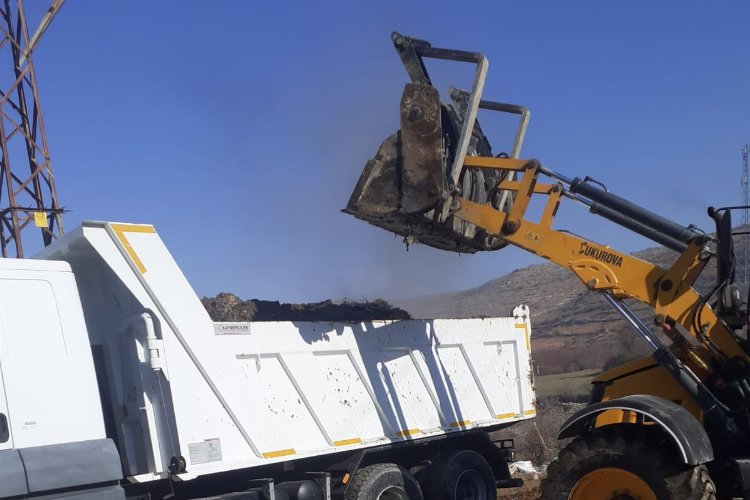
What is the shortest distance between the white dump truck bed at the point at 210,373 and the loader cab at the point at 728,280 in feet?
9.76

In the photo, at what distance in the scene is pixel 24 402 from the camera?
5395 millimetres

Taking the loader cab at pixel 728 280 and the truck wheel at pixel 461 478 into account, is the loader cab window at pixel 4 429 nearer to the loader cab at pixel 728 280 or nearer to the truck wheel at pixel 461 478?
the truck wheel at pixel 461 478

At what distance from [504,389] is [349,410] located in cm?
250

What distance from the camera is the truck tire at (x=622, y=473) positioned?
608 centimetres

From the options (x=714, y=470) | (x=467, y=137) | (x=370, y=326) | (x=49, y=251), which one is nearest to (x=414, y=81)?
(x=467, y=137)

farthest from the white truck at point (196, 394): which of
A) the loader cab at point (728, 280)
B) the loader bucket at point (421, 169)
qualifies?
the loader cab at point (728, 280)

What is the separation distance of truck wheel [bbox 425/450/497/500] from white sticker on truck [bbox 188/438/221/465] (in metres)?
2.76

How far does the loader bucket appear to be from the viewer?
291 inches

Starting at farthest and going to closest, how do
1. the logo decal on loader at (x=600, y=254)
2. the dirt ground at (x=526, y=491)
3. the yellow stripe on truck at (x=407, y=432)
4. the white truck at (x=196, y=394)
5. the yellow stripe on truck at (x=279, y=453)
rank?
the dirt ground at (x=526, y=491), the yellow stripe on truck at (x=407, y=432), the logo decal on loader at (x=600, y=254), the yellow stripe on truck at (x=279, y=453), the white truck at (x=196, y=394)

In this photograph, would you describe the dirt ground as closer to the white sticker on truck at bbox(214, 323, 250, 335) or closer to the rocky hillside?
the rocky hillside

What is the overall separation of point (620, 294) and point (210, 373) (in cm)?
328

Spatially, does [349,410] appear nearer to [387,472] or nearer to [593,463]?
[387,472]

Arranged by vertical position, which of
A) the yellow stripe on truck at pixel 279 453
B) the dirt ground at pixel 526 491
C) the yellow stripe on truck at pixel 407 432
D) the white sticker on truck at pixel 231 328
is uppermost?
the white sticker on truck at pixel 231 328

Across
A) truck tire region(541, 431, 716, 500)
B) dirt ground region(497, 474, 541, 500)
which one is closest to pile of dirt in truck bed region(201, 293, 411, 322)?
truck tire region(541, 431, 716, 500)
